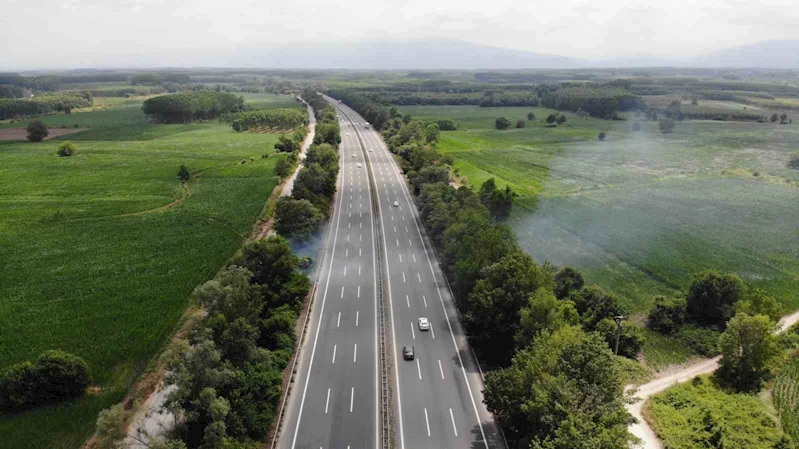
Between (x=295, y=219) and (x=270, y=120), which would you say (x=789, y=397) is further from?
(x=270, y=120)

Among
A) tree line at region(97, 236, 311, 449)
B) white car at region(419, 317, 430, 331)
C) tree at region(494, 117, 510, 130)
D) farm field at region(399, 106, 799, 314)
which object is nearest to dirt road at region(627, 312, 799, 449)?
farm field at region(399, 106, 799, 314)

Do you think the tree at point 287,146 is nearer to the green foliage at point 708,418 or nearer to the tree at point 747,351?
the green foliage at point 708,418

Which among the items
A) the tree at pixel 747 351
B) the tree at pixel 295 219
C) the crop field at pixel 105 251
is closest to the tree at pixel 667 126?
the crop field at pixel 105 251

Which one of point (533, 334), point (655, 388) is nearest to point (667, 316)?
point (655, 388)

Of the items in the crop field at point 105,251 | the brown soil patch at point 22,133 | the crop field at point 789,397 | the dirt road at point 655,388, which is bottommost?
the dirt road at point 655,388

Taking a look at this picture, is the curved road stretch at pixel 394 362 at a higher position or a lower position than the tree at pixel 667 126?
lower

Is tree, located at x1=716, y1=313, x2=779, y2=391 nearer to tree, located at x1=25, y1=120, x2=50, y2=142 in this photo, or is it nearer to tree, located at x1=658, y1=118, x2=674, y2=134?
tree, located at x1=658, y1=118, x2=674, y2=134

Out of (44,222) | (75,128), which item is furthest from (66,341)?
(75,128)
